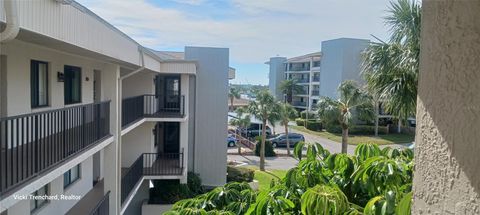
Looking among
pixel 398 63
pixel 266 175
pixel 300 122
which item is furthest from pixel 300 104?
pixel 398 63

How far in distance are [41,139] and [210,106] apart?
13169mm

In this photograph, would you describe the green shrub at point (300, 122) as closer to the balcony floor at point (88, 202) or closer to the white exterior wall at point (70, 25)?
the balcony floor at point (88, 202)

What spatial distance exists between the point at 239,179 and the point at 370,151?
17.9m

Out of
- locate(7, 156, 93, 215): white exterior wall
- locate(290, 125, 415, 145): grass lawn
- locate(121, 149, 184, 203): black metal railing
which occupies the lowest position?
locate(290, 125, 415, 145): grass lawn

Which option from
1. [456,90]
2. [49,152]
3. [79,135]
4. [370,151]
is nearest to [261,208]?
[370,151]

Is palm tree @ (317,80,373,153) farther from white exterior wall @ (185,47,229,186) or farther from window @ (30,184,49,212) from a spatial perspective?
window @ (30,184,49,212)

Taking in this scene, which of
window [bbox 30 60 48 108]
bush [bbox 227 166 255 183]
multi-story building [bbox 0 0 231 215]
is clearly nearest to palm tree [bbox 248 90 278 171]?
bush [bbox 227 166 255 183]

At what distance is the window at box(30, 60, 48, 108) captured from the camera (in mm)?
7488

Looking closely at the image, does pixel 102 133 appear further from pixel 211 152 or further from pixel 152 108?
pixel 211 152

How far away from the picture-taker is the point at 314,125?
46188 millimetres

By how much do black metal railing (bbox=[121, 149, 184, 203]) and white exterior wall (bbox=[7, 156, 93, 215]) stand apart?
4.34 feet

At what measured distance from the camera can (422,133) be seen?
57.4 inches

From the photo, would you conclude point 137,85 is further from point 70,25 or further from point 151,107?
point 70,25

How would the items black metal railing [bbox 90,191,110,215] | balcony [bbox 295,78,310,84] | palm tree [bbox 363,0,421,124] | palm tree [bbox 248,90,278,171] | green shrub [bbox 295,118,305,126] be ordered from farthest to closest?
1. balcony [bbox 295,78,310,84]
2. green shrub [bbox 295,118,305,126]
3. palm tree [bbox 248,90,278,171]
4. palm tree [bbox 363,0,421,124]
5. black metal railing [bbox 90,191,110,215]
